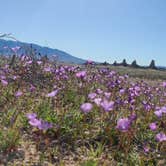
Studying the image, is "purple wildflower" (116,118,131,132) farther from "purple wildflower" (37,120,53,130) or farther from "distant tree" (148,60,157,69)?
"distant tree" (148,60,157,69)

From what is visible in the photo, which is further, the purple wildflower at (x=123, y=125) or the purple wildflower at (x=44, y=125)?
the purple wildflower at (x=123, y=125)

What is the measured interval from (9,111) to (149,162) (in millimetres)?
2004

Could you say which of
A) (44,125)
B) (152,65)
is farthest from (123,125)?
(152,65)

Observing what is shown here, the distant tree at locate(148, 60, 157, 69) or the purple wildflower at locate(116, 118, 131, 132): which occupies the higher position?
the distant tree at locate(148, 60, 157, 69)

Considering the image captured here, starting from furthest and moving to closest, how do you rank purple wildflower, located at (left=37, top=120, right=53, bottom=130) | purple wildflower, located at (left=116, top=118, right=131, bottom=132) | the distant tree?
the distant tree < purple wildflower, located at (left=116, top=118, right=131, bottom=132) < purple wildflower, located at (left=37, top=120, right=53, bottom=130)

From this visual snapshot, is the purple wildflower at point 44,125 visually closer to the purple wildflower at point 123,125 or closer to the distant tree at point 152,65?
the purple wildflower at point 123,125

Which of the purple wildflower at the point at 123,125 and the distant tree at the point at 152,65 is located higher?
the distant tree at the point at 152,65

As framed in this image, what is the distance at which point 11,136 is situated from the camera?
477cm

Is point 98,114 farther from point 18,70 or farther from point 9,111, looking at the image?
point 18,70

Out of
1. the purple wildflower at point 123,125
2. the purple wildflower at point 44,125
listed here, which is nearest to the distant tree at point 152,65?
the purple wildflower at point 123,125

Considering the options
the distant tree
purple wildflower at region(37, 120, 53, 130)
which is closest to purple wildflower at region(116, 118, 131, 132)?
purple wildflower at region(37, 120, 53, 130)

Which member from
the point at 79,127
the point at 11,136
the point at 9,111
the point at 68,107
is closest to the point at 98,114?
the point at 68,107

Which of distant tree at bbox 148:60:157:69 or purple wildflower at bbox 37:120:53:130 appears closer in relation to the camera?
purple wildflower at bbox 37:120:53:130

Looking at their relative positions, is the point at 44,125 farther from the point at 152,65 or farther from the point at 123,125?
the point at 152,65
